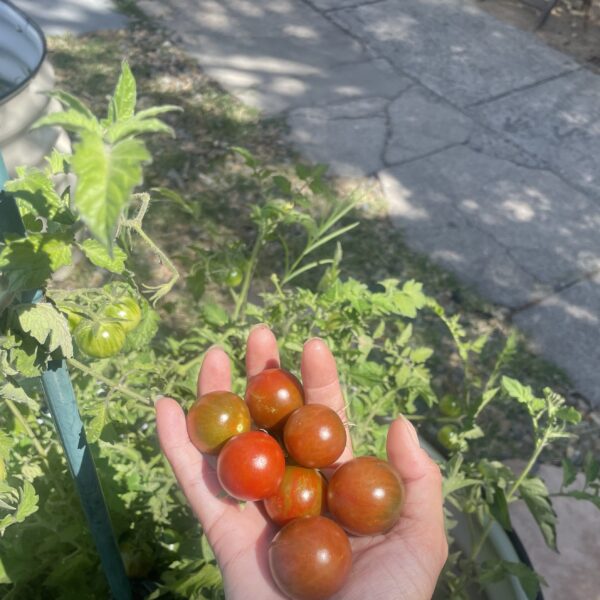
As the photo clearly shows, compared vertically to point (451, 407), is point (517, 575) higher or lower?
higher

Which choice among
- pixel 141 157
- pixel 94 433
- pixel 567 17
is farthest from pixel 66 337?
pixel 567 17

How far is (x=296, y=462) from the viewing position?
161 centimetres

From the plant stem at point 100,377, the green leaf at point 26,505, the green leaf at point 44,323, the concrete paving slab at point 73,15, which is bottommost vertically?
the concrete paving slab at point 73,15

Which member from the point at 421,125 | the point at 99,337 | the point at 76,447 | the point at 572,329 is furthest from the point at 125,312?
the point at 421,125

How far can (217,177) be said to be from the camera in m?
3.74

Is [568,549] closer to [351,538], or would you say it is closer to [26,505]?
[351,538]

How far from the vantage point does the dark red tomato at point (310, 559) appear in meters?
1.33

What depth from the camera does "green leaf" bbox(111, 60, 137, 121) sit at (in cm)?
83

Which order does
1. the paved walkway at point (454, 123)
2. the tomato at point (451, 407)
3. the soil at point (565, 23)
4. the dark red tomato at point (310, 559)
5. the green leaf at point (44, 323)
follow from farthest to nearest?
the soil at point (565, 23) < the paved walkway at point (454, 123) < the tomato at point (451, 407) < the dark red tomato at point (310, 559) < the green leaf at point (44, 323)

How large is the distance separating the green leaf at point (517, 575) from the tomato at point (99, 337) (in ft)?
3.39

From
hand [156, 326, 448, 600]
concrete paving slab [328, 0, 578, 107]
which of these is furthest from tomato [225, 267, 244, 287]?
concrete paving slab [328, 0, 578, 107]

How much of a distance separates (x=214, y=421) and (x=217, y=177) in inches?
94.1

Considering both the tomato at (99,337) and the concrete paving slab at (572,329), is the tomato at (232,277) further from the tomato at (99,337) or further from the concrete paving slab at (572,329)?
the concrete paving slab at (572,329)

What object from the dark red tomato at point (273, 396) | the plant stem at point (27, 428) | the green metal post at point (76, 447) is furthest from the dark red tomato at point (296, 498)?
the plant stem at point (27, 428)
